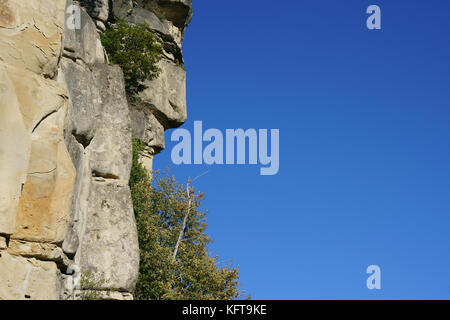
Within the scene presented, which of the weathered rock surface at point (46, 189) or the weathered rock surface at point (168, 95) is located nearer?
the weathered rock surface at point (46, 189)

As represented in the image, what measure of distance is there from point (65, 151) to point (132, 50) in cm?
1975

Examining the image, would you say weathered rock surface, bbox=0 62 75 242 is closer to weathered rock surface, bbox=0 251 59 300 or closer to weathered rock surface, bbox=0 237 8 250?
weathered rock surface, bbox=0 237 8 250

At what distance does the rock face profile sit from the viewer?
10492 millimetres

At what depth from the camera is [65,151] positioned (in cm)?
1178

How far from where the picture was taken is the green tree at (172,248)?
26188mm

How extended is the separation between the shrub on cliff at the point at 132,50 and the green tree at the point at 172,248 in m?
3.59

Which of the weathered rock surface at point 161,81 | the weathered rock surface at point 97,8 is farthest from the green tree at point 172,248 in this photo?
the weathered rock surface at point 97,8

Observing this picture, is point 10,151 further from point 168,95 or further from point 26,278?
point 168,95

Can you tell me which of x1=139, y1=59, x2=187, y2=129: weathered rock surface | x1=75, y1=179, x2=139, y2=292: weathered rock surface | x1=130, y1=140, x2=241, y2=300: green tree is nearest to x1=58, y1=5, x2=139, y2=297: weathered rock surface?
x1=75, y1=179, x2=139, y2=292: weathered rock surface

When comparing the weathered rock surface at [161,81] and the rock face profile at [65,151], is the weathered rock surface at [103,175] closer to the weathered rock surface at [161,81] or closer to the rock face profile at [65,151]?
the rock face profile at [65,151]

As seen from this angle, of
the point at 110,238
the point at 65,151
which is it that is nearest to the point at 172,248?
the point at 110,238

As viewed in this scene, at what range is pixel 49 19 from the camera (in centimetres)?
1196
